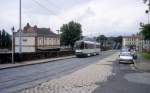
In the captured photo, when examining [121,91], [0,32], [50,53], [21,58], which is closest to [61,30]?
[0,32]

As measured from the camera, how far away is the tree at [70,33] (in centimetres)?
10106

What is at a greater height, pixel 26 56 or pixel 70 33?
pixel 70 33

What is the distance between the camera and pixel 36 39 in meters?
93.4

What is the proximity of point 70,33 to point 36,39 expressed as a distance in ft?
44.5

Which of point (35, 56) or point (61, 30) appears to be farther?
point (61, 30)

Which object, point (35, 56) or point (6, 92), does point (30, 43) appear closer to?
point (35, 56)

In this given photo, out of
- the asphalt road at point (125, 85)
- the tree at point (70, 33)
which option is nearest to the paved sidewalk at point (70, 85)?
the asphalt road at point (125, 85)

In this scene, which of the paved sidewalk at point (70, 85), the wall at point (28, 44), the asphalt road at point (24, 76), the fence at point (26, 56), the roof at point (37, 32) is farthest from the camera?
the roof at point (37, 32)

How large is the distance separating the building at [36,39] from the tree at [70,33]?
A: 16.3 feet

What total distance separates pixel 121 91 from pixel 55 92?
288 centimetres

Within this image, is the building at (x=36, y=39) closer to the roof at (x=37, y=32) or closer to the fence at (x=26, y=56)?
the roof at (x=37, y=32)

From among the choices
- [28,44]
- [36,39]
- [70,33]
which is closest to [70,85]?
[36,39]

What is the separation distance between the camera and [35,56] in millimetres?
44812

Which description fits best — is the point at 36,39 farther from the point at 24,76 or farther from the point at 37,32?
the point at 24,76
